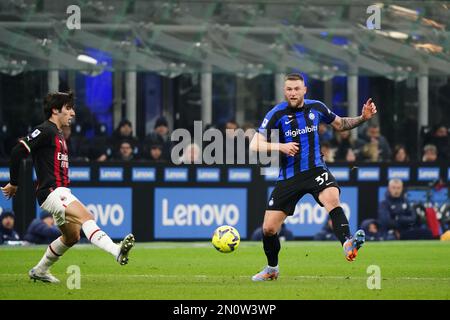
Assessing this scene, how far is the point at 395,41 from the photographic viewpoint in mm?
23250

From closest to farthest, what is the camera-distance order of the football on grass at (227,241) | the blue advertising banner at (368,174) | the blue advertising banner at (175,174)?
the football on grass at (227,241) < the blue advertising banner at (175,174) < the blue advertising banner at (368,174)

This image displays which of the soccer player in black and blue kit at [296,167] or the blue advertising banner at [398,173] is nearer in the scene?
the soccer player in black and blue kit at [296,167]

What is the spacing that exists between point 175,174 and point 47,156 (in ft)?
29.2

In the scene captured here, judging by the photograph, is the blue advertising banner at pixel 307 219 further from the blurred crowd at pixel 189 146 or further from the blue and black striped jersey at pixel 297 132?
the blue and black striped jersey at pixel 297 132

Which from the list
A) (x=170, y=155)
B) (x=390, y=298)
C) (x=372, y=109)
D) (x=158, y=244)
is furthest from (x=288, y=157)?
(x=170, y=155)

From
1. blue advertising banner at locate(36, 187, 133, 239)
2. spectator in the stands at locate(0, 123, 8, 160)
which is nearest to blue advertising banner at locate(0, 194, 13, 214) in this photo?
spectator in the stands at locate(0, 123, 8, 160)

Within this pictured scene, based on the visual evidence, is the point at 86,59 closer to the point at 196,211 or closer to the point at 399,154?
the point at 196,211

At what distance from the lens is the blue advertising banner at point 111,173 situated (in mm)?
20812

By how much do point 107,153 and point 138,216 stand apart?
1497 millimetres

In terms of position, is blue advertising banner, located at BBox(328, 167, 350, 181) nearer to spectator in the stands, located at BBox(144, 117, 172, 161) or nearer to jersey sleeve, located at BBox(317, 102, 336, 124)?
spectator in the stands, located at BBox(144, 117, 172, 161)

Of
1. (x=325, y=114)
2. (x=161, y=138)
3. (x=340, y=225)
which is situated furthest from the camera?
(x=161, y=138)

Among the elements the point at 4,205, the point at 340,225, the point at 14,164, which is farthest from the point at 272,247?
the point at 4,205

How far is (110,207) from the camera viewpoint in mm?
20719

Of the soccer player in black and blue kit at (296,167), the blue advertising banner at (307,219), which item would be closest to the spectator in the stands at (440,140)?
the blue advertising banner at (307,219)
